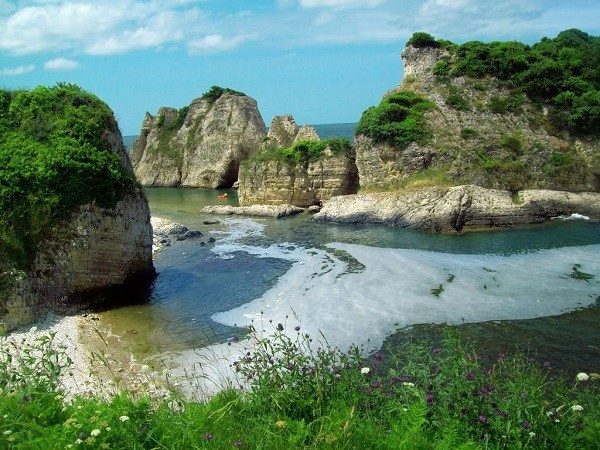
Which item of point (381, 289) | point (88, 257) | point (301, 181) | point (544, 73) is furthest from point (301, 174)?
point (88, 257)

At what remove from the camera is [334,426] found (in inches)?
207

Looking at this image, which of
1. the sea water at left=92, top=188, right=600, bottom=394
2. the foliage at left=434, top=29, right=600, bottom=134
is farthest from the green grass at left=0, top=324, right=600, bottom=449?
the foliage at left=434, top=29, right=600, bottom=134

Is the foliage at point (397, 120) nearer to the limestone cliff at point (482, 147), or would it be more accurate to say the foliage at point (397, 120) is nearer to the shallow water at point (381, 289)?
the limestone cliff at point (482, 147)

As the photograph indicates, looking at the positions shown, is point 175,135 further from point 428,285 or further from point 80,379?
point 80,379

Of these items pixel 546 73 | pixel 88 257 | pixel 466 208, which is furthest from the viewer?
pixel 546 73

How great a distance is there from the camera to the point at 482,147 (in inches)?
1458

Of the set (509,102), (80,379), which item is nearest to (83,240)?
(80,379)

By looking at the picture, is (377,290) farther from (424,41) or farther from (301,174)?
(424,41)

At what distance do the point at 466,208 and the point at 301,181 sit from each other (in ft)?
46.5

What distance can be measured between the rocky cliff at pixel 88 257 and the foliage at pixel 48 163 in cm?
14

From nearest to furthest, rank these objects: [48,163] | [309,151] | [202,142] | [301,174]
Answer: [48,163] → [301,174] → [309,151] → [202,142]

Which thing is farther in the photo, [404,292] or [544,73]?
[544,73]

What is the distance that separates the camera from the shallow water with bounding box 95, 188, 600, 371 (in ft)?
49.0

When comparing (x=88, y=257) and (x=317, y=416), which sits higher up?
(x=317, y=416)
